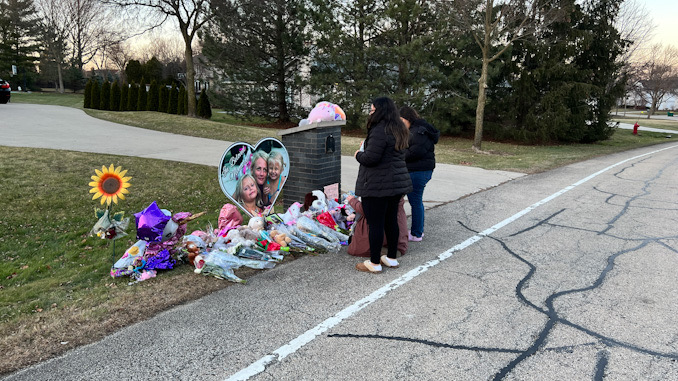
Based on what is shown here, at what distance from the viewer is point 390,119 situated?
437 centimetres

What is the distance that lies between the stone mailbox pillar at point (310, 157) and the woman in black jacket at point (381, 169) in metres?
1.77

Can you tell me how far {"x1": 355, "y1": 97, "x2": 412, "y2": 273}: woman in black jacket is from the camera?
4348 millimetres

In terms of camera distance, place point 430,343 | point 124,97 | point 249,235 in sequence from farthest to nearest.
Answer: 1. point 124,97
2. point 249,235
3. point 430,343

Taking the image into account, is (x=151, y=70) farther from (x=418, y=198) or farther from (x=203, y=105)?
(x=418, y=198)

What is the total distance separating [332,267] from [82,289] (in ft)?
7.86

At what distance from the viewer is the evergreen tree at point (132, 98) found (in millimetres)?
27422

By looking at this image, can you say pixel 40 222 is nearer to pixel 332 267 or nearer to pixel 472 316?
pixel 332 267

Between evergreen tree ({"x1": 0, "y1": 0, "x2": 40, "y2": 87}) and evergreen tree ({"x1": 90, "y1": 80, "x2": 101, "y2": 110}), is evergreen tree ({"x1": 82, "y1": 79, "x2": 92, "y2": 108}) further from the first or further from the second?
evergreen tree ({"x1": 0, "y1": 0, "x2": 40, "y2": 87})

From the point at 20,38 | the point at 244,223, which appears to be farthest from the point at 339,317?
the point at 20,38

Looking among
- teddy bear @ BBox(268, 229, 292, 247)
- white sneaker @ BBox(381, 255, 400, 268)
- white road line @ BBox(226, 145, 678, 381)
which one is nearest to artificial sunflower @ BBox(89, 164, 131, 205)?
teddy bear @ BBox(268, 229, 292, 247)

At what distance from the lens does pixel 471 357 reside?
3078mm

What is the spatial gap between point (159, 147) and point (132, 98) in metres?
17.4

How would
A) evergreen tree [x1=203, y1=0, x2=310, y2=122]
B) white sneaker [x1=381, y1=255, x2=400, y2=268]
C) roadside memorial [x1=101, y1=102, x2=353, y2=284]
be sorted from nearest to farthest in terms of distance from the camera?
roadside memorial [x1=101, y1=102, x2=353, y2=284]
white sneaker [x1=381, y1=255, x2=400, y2=268]
evergreen tree [x1=203, y1=0, x2=310, y2=122]

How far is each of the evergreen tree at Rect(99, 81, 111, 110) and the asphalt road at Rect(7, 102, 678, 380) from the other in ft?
89.2
